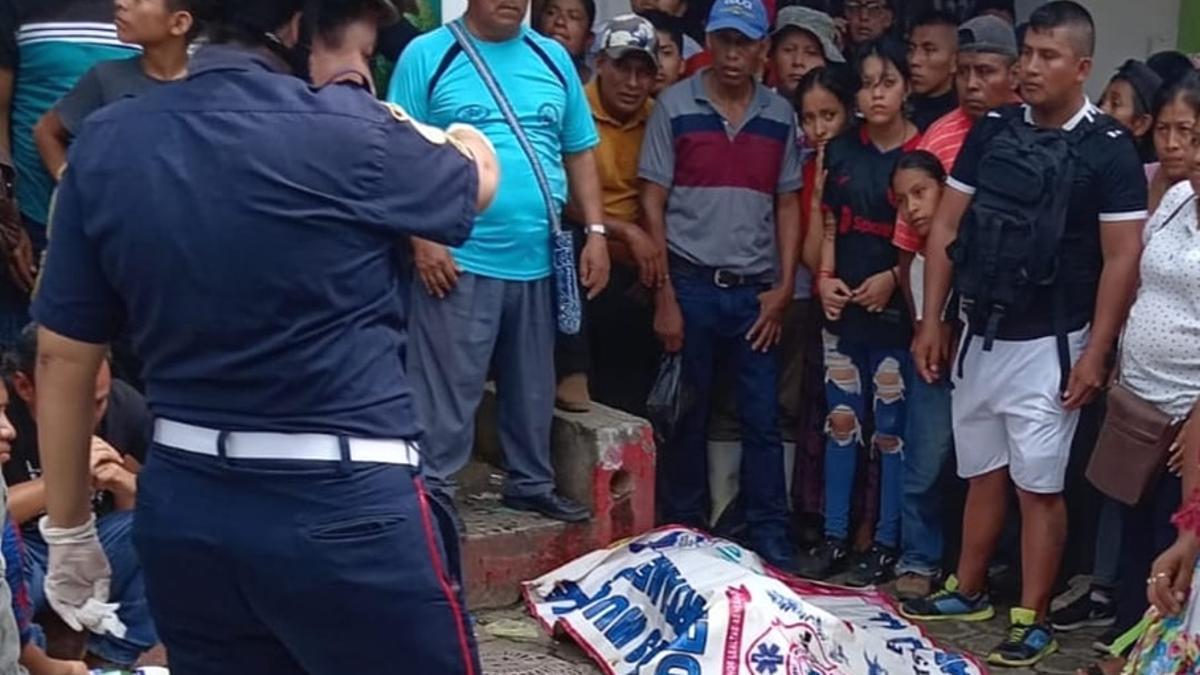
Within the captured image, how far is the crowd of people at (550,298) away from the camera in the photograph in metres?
2.48

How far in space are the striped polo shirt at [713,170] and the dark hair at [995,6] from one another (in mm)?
1418

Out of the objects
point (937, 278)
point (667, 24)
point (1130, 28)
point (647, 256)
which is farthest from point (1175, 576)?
point (1130, 28)

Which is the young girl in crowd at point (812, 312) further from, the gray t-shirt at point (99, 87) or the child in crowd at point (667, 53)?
the gray t-shirt at point (99, 87)

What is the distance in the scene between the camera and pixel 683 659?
438 cm

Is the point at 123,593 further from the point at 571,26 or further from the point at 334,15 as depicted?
the point at 571,26

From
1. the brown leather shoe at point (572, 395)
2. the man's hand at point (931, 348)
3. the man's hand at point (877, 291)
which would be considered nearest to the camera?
the man's hand at point (931, 348)

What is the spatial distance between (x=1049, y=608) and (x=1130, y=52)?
3.31 m

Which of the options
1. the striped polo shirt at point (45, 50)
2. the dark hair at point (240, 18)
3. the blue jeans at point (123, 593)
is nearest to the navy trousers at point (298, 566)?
the dark hair at point (240, 18)

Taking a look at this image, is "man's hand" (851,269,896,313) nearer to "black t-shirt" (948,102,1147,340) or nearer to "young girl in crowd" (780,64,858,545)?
"young girl in crowd" (780,64,858,545)

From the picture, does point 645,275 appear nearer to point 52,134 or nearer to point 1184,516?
point 52,134

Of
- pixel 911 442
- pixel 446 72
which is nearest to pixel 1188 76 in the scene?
pixel 911 442

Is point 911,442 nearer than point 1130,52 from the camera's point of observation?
Yes

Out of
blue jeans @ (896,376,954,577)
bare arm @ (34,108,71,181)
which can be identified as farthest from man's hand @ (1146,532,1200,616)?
bare arm @ (34,108,71,181)

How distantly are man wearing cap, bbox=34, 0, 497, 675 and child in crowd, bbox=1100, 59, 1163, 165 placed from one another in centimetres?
322
